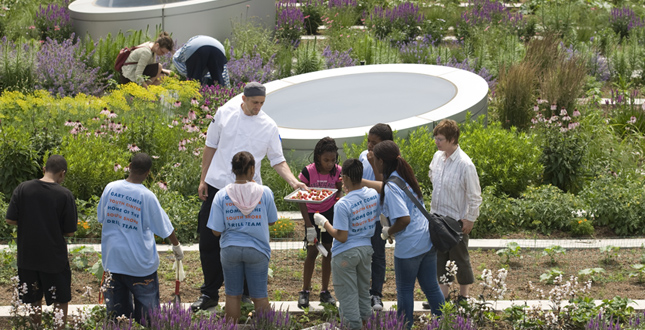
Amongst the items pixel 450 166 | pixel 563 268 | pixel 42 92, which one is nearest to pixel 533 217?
pixel 563 268

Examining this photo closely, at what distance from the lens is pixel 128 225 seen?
552cm

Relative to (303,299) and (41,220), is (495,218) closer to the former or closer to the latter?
(303,299)

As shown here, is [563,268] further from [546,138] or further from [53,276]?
[53,276]

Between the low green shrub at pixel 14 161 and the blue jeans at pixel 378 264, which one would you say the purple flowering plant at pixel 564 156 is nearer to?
the blue jeans at pixel 378 264

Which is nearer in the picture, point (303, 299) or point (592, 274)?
point (303, 299)

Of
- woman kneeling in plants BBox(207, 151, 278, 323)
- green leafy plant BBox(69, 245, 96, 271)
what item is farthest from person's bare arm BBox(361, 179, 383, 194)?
green leafy plant BBox(69, 245, 96, 271)

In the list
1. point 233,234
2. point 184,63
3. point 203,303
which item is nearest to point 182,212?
point 203,303

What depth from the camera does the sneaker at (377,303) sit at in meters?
6.21

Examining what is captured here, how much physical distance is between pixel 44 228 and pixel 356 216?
2063 mm

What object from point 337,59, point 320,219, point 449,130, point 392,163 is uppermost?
point 449,130

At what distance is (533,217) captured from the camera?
8.32m

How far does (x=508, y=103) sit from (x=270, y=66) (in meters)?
4.06

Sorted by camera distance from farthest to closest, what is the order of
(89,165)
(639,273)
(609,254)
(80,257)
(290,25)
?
(290,25), (89,165), (609,254), (80,257), (639,273)

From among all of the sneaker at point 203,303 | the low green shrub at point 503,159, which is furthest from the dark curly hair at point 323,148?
the low green shrub at point 503,159
